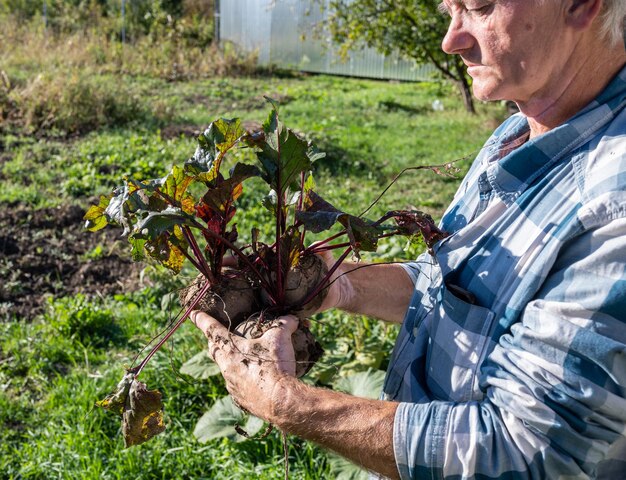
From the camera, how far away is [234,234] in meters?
1.99

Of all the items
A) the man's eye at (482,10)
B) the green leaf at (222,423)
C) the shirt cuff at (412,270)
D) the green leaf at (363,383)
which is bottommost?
the green leaf at (222,423)

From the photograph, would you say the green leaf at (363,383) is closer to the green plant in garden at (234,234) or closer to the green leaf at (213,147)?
the green plant in garden at (234,234)

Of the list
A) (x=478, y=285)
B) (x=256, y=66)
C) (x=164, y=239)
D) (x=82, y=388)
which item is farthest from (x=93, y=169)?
(x=256, y=66)

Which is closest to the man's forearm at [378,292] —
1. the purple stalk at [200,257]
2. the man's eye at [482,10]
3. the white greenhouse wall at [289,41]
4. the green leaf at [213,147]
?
the purple stalk at [200,257]

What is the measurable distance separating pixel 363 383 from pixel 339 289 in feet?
2.71

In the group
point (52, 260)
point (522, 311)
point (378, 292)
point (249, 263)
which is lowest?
point (52, 260)

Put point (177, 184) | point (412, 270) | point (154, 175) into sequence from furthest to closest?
point (154, 175), point (412, 270), point (177, 184)

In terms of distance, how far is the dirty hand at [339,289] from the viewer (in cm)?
203

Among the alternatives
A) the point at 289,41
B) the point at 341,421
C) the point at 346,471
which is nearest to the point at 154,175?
the point at 346,471

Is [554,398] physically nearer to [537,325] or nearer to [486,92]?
[537,325]

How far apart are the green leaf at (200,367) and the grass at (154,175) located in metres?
0.13

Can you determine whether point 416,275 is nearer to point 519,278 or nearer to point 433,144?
point 519,278

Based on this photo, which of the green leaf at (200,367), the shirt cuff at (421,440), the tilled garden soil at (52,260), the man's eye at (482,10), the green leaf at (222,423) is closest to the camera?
the shirt cuff at (421,440)

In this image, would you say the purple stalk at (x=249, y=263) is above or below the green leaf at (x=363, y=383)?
above
